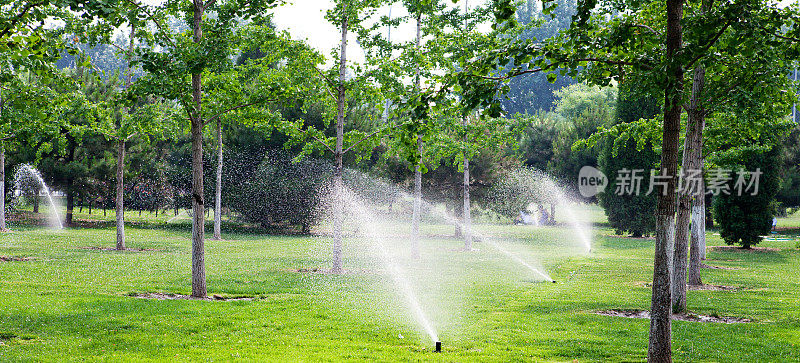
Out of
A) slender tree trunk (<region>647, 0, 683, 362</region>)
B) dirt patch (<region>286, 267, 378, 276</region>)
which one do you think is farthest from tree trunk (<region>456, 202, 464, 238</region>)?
slender tree trunk (<region>647, 0, 683, 362</region>)

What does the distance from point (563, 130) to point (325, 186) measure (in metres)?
17.7

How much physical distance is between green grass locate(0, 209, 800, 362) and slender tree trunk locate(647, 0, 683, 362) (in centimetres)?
109

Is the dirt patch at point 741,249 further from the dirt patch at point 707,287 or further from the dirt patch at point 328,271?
the dirt patch at point 328,271

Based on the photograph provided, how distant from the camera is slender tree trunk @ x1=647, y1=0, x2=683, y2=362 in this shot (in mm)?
6137

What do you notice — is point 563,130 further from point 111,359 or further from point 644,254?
point 111,359

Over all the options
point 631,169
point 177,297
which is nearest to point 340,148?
point 177,297

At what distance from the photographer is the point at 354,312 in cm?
1026

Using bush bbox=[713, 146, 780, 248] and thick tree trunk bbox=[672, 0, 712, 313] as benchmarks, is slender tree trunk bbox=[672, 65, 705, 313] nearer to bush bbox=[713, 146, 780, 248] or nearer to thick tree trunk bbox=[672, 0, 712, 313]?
thick tree trunk bbox=[672, 0, 712, 313]

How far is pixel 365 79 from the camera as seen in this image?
53.4 feet

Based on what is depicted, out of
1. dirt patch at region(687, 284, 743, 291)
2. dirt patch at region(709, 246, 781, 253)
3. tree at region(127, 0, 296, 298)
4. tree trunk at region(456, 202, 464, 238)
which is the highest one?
tree at region(127, 0, 296, 298)

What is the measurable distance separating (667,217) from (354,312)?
538cm

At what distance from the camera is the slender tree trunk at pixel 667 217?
6137 mm

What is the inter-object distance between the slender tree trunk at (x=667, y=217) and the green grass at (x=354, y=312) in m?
1.09

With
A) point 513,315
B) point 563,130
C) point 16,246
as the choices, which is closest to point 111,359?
point 513,315
